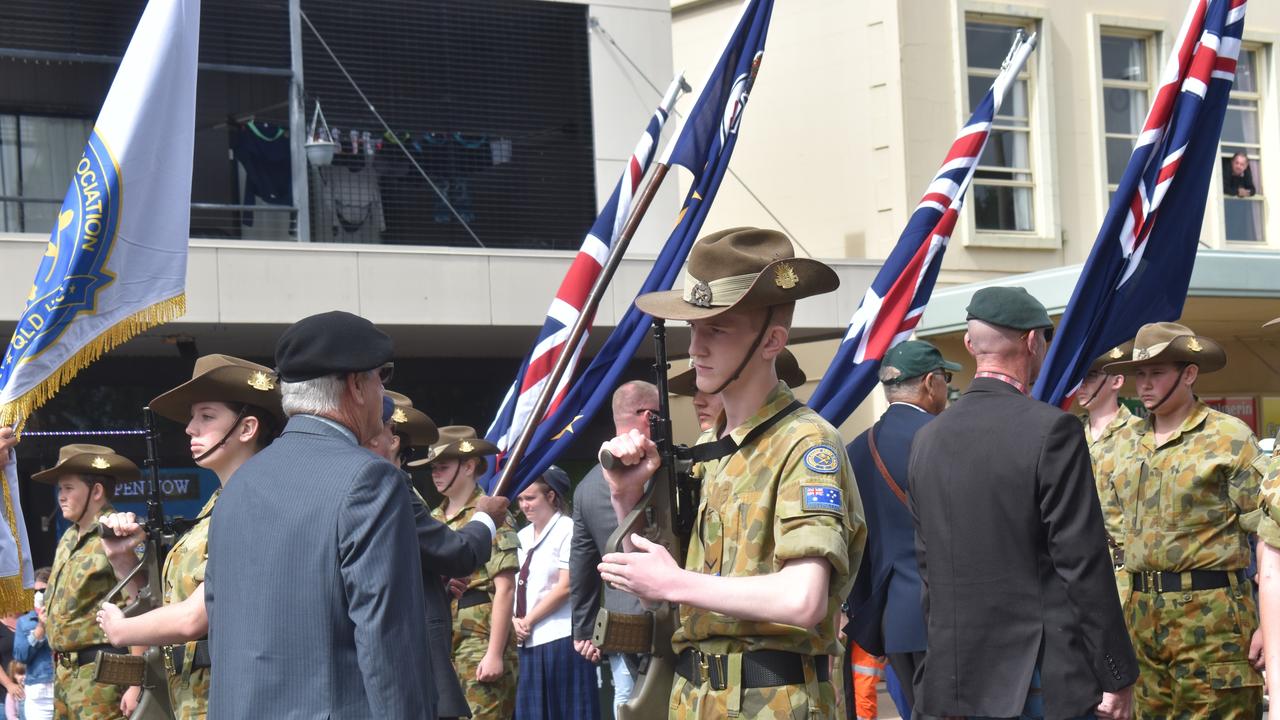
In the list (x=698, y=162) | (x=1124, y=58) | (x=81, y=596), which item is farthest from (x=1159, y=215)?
(x=1124, y=58)

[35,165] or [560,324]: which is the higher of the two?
[35,165]

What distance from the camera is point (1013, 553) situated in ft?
16.0

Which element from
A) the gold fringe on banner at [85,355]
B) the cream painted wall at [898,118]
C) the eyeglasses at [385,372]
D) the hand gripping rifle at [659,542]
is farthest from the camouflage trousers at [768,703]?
the cream painted wall at [898,118]

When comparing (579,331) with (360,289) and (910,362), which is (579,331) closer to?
(910,362)

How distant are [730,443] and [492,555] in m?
5.13

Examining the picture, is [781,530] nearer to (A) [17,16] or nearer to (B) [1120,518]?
(B) [1120,518]

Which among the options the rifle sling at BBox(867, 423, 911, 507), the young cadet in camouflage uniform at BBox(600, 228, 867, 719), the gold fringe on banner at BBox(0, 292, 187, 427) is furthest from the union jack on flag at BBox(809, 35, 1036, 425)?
the young cadet in camouflage uniform at BBox(600, 228, 867, 719)

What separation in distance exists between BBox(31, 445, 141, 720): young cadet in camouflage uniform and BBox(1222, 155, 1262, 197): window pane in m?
14.7

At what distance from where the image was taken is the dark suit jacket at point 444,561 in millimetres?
5387

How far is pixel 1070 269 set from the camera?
533 inches

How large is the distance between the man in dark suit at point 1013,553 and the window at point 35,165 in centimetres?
1036

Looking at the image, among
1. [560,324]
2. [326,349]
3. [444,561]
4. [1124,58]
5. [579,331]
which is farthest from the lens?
[1124,58]

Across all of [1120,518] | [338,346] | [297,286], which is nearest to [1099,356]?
[1120,518]

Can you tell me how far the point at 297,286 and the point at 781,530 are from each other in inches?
367
